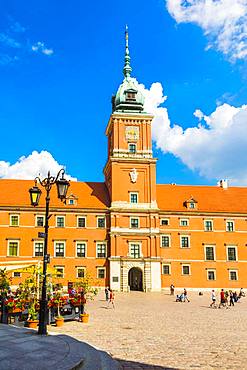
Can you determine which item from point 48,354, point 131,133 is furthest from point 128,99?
point 48,354

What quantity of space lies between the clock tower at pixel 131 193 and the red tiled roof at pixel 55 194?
4.99 feet

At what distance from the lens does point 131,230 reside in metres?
46.7

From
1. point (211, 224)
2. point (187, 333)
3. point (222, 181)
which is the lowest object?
point (187, 333)

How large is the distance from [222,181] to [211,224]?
8.67 meters

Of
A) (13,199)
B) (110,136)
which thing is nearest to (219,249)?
(110,136)

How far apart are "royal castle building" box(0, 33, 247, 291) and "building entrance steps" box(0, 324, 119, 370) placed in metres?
33.1

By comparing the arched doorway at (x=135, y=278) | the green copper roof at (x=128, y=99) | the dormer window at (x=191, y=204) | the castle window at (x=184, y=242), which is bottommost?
the arched doorway at (x=135, y=278)

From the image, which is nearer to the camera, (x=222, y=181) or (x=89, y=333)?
(x=89, y=333)

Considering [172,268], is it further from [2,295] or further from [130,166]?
[2,295]

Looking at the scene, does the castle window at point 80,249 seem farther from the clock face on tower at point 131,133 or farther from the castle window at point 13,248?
the clock face on tower at point 131,133

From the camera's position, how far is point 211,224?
160 feet

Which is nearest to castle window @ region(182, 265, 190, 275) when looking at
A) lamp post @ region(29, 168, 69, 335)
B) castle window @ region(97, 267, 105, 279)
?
castle window @ region(97, 267, 105, 279)

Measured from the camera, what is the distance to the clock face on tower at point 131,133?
164ft

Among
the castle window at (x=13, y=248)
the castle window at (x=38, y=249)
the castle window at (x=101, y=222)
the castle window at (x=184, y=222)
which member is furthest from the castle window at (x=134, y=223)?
the castle window at (x=13, y=248)
